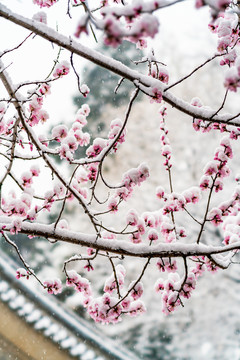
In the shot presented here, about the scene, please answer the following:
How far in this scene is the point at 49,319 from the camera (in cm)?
797

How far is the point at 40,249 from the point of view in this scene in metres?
10.5

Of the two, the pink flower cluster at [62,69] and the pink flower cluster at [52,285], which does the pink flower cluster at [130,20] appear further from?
the pink flower cluster at [52,285]

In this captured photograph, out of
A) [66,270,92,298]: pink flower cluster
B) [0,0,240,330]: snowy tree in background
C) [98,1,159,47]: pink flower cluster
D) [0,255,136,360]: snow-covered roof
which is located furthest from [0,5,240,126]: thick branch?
[0,255,136,360]: snow-covered roof

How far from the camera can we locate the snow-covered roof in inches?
305

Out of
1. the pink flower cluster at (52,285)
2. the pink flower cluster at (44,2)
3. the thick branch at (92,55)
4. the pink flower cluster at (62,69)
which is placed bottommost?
the pink flower cluster at (52,285)

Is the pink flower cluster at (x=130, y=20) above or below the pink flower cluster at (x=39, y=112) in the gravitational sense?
below

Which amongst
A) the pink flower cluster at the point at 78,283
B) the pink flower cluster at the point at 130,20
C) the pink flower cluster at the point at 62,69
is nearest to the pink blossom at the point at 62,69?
the pink flower cluster at the point at 62,69

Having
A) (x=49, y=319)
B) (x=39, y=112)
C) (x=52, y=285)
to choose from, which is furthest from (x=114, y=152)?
(x=49, y=319)

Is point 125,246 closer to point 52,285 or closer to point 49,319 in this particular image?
point 52,285

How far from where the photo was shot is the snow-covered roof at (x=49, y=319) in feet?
25.4

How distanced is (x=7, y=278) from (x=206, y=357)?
235 inches

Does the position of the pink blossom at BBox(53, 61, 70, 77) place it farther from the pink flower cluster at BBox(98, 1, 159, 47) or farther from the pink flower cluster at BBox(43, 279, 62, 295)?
the pink flower cluster at BBox(43, 279, 62, 295)

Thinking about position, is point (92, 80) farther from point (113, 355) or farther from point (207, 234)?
point (113, 355)

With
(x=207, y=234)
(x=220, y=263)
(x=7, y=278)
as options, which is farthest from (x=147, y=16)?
(x=7, y=278)
